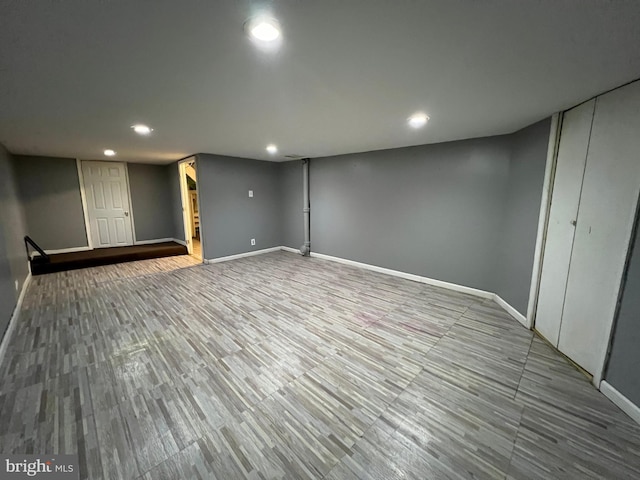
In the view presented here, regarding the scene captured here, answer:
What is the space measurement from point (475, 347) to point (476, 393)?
0.65 meters

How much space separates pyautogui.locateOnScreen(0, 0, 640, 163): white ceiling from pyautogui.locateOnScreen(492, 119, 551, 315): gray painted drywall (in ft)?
0.96

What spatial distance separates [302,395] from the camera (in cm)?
178

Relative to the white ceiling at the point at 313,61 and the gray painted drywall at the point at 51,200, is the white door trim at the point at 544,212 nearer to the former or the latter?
the white ceiling at the point at 313,61

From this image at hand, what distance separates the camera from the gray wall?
6264 millimetres

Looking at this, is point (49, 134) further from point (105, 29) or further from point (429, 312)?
point (429, 312)

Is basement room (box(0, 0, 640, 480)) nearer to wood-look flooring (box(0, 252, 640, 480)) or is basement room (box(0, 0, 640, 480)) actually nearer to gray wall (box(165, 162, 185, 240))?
wood-look flooring (box(0, 252, 640, 480))

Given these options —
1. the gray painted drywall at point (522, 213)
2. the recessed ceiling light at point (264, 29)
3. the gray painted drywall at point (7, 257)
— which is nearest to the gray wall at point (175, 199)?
the gray painted drywall at point (7, 257)

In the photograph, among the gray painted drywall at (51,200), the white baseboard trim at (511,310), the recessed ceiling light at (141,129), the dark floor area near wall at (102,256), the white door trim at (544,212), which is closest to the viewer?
the white door trim at (544,212)

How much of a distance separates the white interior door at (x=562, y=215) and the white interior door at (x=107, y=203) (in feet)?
26.9

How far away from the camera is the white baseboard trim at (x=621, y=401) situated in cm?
160

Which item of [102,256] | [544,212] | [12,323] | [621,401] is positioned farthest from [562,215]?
[102,256]

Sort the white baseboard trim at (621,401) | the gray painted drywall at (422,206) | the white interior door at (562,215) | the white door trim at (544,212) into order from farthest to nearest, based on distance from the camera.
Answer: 1. the gray painted drywall at (422,206)
2. the white door trim at (544,212)
3. the white interior door at (562,215)
4. the white baseboard trim at (621,401)

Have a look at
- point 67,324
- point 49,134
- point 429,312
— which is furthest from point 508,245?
point 49,134

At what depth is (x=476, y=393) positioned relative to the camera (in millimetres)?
1822
